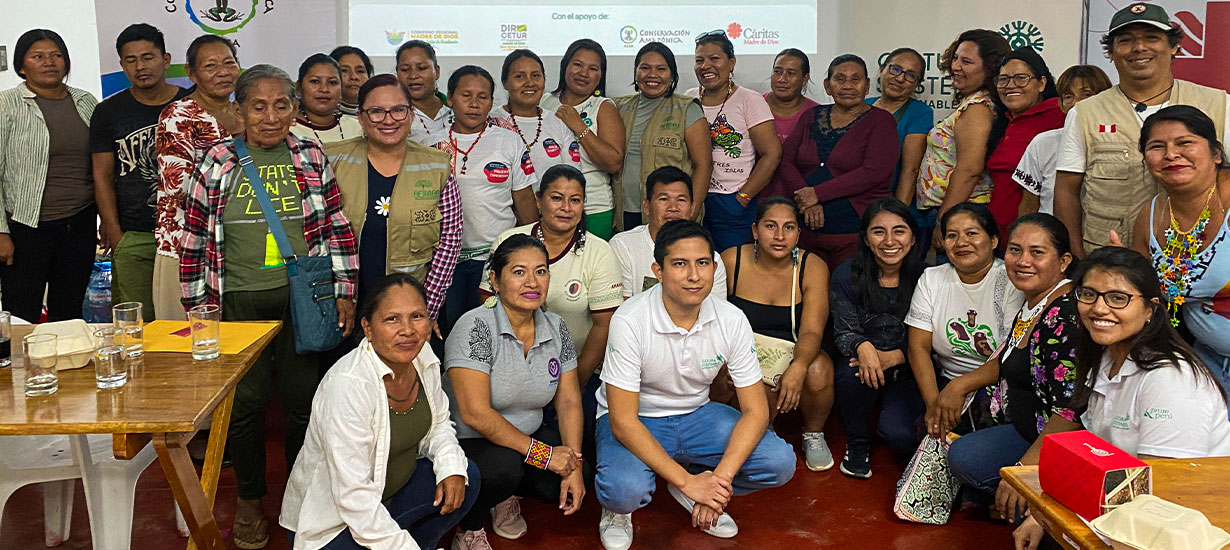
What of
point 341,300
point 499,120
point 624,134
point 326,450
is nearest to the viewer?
point 326,450

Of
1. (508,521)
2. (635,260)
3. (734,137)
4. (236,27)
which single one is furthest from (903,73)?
(236,27)

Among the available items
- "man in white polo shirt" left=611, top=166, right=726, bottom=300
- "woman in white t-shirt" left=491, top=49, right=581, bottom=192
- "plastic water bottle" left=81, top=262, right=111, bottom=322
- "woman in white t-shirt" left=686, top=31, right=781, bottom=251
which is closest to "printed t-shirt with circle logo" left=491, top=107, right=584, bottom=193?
"woman in white t-shirt" left=491, top=49, right=581, bottom=192

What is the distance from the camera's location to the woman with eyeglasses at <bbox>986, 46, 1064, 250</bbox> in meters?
3.68

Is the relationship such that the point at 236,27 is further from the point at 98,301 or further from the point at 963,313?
the point at 963,313

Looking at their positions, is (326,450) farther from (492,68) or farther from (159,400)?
(492,68)

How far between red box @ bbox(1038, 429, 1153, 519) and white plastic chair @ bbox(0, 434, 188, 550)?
2.13 metres

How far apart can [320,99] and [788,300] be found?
182 centimetres

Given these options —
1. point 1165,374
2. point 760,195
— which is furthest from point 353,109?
point 1165,374

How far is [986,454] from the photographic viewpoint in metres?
2.90

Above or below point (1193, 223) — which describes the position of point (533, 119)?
above

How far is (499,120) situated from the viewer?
3734 mm

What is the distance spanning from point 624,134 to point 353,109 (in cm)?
108

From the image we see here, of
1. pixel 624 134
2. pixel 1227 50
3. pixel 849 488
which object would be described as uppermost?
pixel 1227 50

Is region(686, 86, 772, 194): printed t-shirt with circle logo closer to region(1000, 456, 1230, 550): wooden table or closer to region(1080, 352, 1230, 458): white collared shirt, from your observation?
region(1080, 352, 1230, 458): white collared shirt
